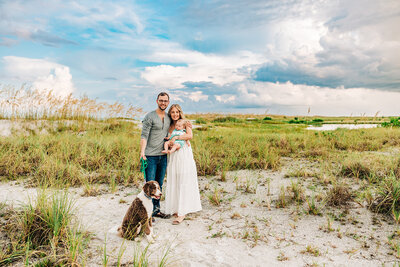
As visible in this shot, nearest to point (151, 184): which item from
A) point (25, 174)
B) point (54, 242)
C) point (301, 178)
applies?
point (54, 242)

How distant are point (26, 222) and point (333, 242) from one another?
4751 millimetres

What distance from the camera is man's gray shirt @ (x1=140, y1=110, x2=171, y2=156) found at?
4945mm

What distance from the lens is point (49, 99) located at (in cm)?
1437

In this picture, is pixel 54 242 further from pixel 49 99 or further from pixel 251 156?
pixel 49 99

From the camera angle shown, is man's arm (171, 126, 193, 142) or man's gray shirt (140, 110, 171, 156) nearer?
man's arm (171, 126, 193, 142)

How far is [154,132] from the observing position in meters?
5.02

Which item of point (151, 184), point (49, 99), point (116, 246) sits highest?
point (49, 99)

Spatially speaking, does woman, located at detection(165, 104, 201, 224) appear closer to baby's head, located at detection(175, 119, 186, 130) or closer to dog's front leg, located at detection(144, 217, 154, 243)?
baby's head, located at detection(175, 119, 186, 130)

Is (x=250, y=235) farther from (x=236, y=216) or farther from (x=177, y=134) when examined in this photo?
(x=177, y=134)

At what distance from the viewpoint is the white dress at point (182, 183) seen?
4.89m

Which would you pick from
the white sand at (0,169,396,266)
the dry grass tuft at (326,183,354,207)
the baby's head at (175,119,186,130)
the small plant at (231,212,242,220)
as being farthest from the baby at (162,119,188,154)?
the dry grass tuft at (326,183,354,207)

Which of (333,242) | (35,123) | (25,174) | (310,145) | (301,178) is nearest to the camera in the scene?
(333,242)

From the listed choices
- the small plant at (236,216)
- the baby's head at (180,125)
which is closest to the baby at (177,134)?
the baby's head at (180,125)

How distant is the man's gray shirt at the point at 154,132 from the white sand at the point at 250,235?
1369 millimetres
